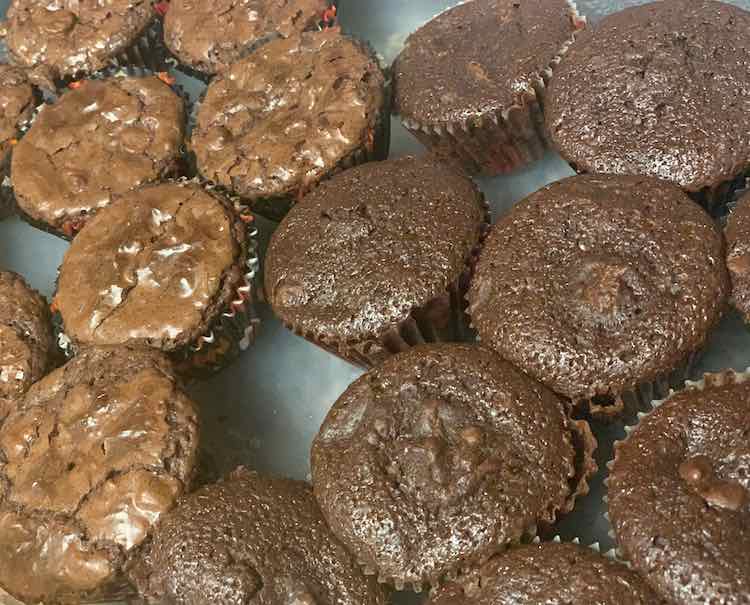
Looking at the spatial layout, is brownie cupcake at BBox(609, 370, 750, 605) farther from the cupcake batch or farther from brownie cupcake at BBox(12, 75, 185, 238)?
brownie cupcake at BBox(12, 75, 185, 238)

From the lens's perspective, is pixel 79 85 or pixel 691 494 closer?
pixel 691 494

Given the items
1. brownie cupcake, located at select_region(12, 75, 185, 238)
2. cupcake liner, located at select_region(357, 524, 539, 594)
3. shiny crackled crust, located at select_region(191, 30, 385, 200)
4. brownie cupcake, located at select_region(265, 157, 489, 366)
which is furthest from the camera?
brownie cupcake, located at select_region(12, 75, 185, 238)

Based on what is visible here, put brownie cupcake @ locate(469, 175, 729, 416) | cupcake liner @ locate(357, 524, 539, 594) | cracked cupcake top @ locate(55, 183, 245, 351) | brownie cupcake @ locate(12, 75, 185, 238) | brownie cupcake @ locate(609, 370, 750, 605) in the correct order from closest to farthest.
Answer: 1. brownie cupcake @ locate(609, 370, 750, 605)
2. cupcake liner @ locate(357, 524, 539, 594)
3. brownie cupcake @ locate(469, 175, 729, 416)
4. cracked cupcake top @ locate(55, 183, 245, 351)
5. brownie cupcake @ locate(12, 75, 185, 238)

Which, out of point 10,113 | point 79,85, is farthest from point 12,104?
point 79,85

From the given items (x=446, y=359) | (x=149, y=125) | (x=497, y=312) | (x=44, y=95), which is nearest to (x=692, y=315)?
(x=497, y=312)

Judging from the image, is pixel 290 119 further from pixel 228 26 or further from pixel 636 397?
pixel 636 397

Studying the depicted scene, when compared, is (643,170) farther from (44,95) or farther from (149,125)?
(44,95)

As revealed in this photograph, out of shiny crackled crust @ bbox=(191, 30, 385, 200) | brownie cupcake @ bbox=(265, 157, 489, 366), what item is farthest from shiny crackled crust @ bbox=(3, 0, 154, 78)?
brownie cupcake @ bbox=(265, 157, 489, 366)
